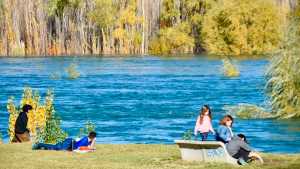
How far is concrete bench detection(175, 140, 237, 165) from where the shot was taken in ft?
65.5

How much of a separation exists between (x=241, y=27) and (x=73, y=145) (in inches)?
2924

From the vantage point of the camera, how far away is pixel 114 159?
2130 centimetres

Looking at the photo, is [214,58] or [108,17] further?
[108,17]

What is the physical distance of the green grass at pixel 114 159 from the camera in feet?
65.5

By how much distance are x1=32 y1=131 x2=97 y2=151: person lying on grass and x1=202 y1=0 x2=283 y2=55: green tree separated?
71102 millimetres

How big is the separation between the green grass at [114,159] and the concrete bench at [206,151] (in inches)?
8.0

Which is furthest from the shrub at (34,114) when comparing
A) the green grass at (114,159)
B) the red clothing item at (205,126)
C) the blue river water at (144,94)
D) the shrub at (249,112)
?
the shrub at (249,112)

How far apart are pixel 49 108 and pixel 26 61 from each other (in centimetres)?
5958

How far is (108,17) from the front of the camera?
97.4 metres

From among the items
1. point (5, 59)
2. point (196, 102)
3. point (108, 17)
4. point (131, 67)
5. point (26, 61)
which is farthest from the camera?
point (108, 17)

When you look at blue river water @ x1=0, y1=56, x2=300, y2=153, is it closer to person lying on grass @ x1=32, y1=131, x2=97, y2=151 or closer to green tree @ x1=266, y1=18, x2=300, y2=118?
green tree @ x1=266, y1=18, x2=300, y2=118

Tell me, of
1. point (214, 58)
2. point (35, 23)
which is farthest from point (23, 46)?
point (214, 58)

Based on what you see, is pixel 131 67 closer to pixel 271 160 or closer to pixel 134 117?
pixel 134 117

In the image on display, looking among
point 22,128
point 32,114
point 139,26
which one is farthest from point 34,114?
point 139,26
